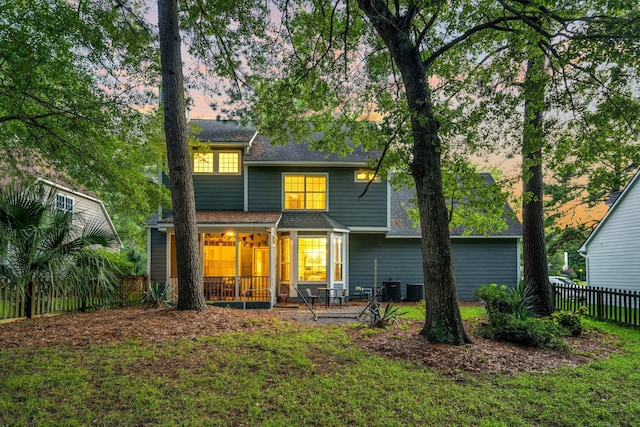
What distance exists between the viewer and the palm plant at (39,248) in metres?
8.30

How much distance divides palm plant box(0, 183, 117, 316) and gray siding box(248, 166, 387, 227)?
6536mm

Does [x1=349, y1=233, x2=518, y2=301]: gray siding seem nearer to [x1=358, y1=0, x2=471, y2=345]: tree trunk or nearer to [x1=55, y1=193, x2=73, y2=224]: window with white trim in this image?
[x1=358, y1=0, x2=471, y2=345]: tree trunk

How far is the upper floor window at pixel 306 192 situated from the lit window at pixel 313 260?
180 cm

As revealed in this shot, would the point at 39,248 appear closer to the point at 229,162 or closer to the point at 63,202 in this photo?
the point at 229,162

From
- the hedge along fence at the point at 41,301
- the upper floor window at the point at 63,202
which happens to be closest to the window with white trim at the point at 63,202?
the upper floor window at the point at 63,202

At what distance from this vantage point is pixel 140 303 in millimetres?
12195

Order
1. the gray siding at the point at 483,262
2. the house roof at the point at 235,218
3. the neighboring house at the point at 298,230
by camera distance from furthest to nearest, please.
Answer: the gray siding at the point at 483,262 → the neighboring house at the point at 298,230 → the house roof at the point at 235,218

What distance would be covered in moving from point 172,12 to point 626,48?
9237 mm

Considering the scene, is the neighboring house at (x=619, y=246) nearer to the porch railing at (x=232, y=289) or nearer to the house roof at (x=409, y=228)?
the house roof at (x=409, y=228)

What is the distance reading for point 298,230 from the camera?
1370cm

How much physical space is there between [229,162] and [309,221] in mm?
4010

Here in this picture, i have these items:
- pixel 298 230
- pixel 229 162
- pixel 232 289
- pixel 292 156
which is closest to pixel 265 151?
pixel 292 156

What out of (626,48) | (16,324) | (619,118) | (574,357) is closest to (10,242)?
(16,324)

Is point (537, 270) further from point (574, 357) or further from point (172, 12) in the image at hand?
point (172, 12)
